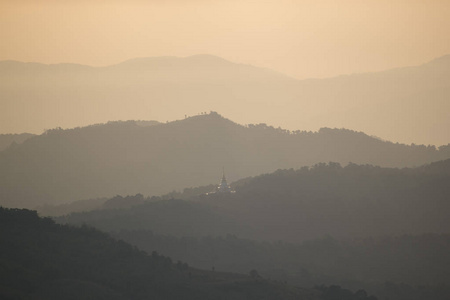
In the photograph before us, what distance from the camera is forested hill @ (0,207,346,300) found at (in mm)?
92375

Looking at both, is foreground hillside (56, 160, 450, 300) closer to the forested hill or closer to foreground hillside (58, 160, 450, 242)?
foreground hillside (58, 160, 450, 242)

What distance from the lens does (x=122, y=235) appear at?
142 m

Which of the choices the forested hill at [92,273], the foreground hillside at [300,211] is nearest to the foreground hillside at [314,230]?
the foreground hillside at [300,211]

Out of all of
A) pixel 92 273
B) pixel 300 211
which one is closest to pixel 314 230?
pixel 300 211

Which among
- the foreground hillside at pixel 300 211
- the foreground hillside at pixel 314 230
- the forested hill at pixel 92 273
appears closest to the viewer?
the forested hill at pixel 92 273

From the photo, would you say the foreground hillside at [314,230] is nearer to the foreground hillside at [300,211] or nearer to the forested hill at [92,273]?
the foreground hillside at [300,211]

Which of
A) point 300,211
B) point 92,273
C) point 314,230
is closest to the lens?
point 92,273

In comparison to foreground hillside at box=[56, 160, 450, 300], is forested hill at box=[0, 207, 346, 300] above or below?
below

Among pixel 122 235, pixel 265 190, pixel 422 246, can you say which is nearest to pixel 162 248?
pixel 122 235

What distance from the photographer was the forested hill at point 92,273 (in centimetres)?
9238

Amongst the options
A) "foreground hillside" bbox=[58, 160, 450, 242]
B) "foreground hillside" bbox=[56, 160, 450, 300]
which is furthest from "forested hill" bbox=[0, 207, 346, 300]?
"foreground hillside" bbox=[58, 160, 450, 242]

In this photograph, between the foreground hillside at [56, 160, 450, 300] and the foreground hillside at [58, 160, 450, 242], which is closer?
the foreground hillside at [56, 160, 450, 300]

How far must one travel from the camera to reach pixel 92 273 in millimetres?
99625

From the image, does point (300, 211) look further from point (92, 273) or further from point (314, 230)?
point (92, 273)
